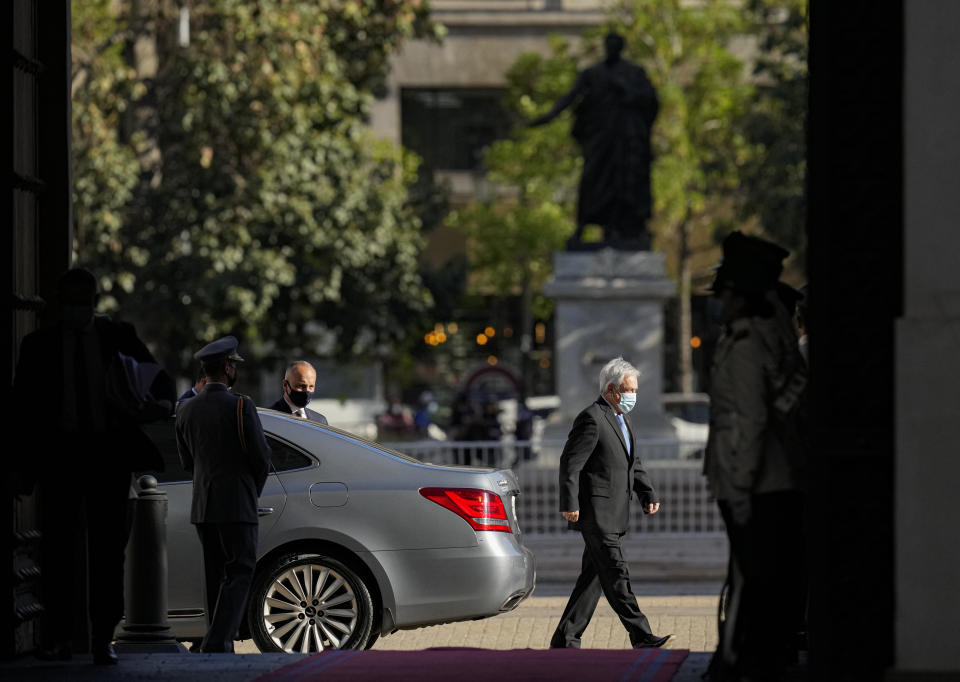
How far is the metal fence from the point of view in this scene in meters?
17.3

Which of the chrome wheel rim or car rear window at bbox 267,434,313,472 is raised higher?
car rear window at bbox 267,434,313,472

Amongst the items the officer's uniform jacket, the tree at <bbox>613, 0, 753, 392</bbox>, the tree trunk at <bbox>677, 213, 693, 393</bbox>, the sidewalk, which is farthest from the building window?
the officer's uniform jacket

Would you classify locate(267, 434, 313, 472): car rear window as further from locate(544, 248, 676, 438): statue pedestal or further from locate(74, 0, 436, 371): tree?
locate(74, 0, 436, 371): tree

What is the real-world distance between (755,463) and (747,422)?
154 millimetres

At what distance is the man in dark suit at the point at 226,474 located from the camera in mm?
8898

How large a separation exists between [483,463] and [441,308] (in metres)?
20.6

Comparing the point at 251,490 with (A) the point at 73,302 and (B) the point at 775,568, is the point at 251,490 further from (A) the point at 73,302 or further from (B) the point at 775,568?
(B) the point at 775,568

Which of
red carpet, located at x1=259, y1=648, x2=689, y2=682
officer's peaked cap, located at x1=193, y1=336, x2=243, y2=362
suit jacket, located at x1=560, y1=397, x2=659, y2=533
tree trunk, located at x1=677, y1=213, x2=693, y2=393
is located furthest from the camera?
tree trunk, located at x1=677, y1=213, x2=693, y2=393

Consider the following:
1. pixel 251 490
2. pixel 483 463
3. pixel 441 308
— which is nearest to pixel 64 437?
pixel 251 490

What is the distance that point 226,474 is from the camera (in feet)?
29.2

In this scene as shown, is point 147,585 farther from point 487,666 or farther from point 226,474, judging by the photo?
point 487,666

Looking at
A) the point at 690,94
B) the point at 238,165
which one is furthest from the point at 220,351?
the point at 690,94

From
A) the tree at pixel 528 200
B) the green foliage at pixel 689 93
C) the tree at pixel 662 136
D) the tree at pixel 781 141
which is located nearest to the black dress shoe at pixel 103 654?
the tree at pixel 781 141

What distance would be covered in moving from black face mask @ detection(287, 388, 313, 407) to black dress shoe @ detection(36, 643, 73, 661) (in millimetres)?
3478
